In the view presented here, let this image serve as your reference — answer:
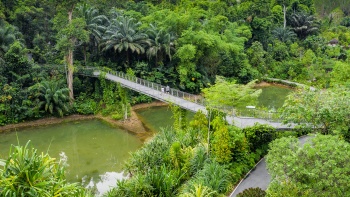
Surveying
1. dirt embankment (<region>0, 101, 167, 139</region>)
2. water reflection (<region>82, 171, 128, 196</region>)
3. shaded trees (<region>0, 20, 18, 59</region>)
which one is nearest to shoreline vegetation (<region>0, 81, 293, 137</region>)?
dirt embankment (<region>0, 101, 167, 139</region>)

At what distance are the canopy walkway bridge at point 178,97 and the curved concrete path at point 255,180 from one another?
7.12 ft

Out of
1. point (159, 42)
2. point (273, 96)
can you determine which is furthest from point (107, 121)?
point (273, 96)

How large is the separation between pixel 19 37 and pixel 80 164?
14.9 meters

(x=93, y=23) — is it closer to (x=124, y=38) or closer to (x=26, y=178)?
(x=124, y=38)

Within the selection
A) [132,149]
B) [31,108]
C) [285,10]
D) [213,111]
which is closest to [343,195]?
[213,111]

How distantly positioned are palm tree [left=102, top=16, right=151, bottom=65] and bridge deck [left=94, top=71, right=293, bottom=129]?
8.75 feet

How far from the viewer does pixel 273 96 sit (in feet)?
105

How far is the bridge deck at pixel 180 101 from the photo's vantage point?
664 inches

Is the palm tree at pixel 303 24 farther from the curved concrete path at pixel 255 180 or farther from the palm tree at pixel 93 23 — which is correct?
the curved concrete path at pixel 255 180

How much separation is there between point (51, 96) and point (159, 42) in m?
10.1

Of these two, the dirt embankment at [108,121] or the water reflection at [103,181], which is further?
the dirt embankment at [108,121]

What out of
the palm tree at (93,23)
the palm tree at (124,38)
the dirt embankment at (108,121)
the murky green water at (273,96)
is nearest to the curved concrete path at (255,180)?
the dirt embankment at (108,121)

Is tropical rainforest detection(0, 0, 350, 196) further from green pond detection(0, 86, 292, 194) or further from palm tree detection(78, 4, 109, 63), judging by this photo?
green pond detection(0, 86, 292, 194)

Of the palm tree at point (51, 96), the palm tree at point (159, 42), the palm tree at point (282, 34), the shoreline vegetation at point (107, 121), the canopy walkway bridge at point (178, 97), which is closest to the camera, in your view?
the canopy walkway bridge at point (178, 97)
